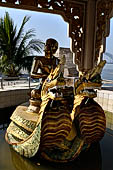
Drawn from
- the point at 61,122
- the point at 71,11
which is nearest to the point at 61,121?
the point at 61,122

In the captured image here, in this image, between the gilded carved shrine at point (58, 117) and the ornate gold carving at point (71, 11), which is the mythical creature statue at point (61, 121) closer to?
the gilded carved shrine at point (58, 117)

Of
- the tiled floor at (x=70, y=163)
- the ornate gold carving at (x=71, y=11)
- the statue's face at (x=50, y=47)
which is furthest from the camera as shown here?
the ornate gold carving at (x=71, y=11)

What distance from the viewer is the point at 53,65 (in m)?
2.03

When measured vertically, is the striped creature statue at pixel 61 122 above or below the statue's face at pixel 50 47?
below

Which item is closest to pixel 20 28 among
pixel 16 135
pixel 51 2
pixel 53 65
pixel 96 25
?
pixel 51 2

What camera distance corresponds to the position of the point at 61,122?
1389mm

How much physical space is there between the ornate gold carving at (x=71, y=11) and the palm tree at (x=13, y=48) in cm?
153

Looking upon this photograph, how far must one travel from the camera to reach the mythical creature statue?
4.54 feet

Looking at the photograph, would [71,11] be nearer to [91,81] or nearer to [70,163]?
[91,81]

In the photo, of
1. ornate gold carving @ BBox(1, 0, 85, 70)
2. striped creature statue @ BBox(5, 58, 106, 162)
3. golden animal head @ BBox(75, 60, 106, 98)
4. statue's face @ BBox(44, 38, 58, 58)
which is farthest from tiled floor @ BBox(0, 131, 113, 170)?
ornate gold carving @ BBox(1, 0, 85, 70)

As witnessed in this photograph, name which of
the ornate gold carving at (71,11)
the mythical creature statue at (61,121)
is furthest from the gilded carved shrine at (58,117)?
the ornate gold carving at (71,11)

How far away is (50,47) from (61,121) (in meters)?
0.94

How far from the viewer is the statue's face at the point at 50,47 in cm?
193

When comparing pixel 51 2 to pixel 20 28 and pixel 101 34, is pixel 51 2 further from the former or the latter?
pixel 20 28
